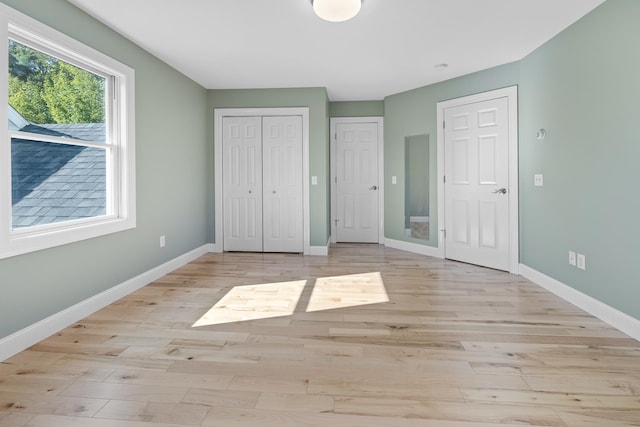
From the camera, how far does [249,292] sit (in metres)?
3.48

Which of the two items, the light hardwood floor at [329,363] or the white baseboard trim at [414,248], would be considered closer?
the light hardwood floor at [329,363]

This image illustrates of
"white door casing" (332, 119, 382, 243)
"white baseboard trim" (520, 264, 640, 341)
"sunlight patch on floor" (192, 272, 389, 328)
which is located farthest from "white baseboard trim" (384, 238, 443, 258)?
"sunlight patch on floor" (192, 272, 389, 328)

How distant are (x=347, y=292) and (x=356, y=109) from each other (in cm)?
365

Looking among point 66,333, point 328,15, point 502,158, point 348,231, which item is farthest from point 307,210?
point 66,333

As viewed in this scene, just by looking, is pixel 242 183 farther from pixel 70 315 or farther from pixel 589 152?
pixel 589 152

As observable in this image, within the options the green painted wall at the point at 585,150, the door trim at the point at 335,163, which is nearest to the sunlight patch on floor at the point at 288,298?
the green painted wall at the point at 585,150

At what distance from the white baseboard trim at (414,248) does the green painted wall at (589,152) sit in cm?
137

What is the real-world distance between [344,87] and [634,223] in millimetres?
3800

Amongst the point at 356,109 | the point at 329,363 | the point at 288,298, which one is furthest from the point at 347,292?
the point at 356,109

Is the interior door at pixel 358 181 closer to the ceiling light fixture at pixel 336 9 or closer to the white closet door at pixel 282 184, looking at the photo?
the white closet door at pixel 282 184

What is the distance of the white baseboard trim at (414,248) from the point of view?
5.14m

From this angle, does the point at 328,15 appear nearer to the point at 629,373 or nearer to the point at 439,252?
the point at 629,373

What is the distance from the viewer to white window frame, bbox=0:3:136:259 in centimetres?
218

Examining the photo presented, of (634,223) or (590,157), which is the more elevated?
(590,157)
